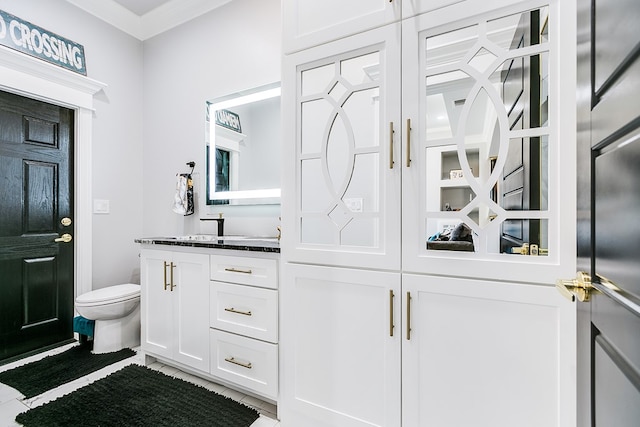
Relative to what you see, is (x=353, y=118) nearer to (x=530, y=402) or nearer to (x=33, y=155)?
(x=530, y=402)

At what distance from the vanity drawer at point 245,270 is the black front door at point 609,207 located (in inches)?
49.3

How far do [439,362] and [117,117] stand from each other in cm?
337

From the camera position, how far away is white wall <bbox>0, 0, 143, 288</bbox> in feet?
8.83

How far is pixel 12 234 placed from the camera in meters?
2.27

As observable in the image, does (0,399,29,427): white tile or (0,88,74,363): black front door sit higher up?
(0,88,74,363): black front door

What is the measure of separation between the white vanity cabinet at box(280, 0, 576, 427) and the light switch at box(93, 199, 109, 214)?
88.8 inches

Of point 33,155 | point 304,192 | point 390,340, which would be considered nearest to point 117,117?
point 33,155

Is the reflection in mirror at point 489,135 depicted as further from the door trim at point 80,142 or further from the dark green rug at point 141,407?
the door trim at point 80,142

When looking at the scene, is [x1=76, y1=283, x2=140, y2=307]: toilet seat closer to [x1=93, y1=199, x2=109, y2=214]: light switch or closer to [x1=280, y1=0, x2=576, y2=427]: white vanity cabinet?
[x1=93, y1=199, x2=109, y2=214]: light switch

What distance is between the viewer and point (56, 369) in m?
2.10

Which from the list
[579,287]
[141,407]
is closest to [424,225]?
[579,287]

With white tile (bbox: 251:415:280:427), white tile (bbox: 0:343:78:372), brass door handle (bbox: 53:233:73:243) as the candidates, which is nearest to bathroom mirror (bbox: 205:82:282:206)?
brass door handle (bbox: 53:233:73:243)

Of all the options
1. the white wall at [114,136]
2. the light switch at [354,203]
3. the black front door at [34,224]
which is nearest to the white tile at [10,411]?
the black front door at [34,224]

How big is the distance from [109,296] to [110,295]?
0.02m
